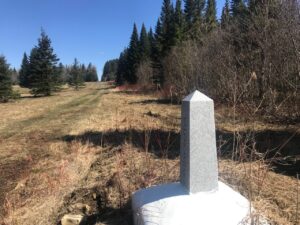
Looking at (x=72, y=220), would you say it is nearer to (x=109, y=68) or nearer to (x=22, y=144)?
(x=22, y=144)

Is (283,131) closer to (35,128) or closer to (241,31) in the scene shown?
(241,31)

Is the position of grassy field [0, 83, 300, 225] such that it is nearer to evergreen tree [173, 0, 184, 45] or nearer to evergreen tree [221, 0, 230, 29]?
evergreen tree [221, 0, 230, 29]

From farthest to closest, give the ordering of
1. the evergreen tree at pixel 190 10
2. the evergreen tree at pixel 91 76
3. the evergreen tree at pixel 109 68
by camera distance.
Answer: the evergreen tree at pixel 109 68 < the evergreen tree at pixel 91 76 < the evergreen tree at pixel 190 10

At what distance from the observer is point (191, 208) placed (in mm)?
3037

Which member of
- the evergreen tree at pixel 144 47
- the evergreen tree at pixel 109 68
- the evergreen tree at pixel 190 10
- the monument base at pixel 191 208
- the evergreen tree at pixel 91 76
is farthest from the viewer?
the evergreen tree at pixel 109 68

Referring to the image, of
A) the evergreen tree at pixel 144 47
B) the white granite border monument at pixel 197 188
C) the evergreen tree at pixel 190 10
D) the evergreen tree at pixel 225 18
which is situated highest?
the evergreen tree at pixel 190 10

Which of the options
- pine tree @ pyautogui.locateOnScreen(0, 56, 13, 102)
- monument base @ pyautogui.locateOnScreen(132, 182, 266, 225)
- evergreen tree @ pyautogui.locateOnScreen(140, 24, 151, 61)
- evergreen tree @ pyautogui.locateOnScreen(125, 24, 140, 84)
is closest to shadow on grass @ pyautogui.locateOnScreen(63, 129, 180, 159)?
monument base @ pyautogui.locateOnScreen(132, 182, 266, 225)

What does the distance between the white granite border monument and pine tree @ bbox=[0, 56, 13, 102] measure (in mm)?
26958

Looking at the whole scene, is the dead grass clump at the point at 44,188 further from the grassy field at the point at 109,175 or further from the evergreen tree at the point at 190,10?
the evergreen tree at the point at 190,10

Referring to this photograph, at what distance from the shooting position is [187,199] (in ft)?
10.3

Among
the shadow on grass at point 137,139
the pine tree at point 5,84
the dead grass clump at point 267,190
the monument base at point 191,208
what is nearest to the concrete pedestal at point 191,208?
the monument base at point 191,208

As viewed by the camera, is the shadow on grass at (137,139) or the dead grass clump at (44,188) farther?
the shadow on grass at (137,139)

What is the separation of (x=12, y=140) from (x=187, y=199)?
7.78 m

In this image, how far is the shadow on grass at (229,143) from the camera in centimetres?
574
